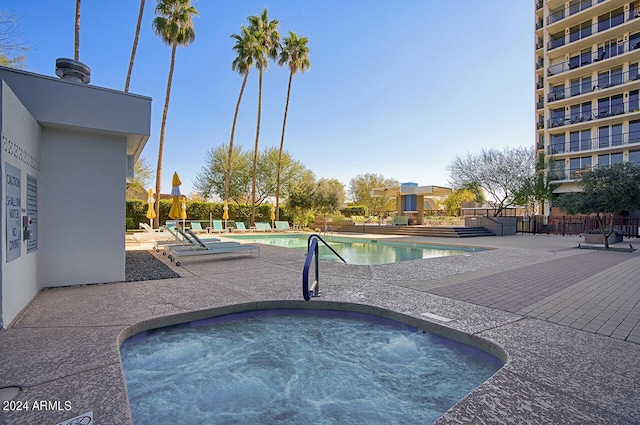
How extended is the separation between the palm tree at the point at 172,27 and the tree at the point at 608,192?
20.2m

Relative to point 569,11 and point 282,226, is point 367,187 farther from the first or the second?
point 569,11

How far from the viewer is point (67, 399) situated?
85.4 inches

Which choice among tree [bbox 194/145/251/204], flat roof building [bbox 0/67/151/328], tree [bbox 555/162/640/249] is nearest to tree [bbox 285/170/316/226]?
tree [bbox 194/145/251/204]

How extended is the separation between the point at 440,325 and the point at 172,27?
2072 centimetres

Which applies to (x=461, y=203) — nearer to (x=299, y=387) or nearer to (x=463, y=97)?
(x=463, y=97)

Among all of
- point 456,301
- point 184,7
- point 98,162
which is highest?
point 184,7

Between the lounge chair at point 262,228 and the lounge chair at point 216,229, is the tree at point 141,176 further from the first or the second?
the lounge chair at point 262,228

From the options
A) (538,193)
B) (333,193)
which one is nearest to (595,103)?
(538,193)

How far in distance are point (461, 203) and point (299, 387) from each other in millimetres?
42861

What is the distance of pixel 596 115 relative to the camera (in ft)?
92.2

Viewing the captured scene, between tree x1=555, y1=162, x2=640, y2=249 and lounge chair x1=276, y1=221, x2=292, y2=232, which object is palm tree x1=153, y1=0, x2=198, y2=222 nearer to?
lounge chair x1=276, y1=221, x2=292, y2=232

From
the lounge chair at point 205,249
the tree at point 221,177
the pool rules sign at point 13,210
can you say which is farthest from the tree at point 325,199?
the pool rules sign at point 13,210

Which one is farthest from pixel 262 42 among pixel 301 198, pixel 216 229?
pixel 216 229

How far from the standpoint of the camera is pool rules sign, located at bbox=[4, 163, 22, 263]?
11.7 feet
